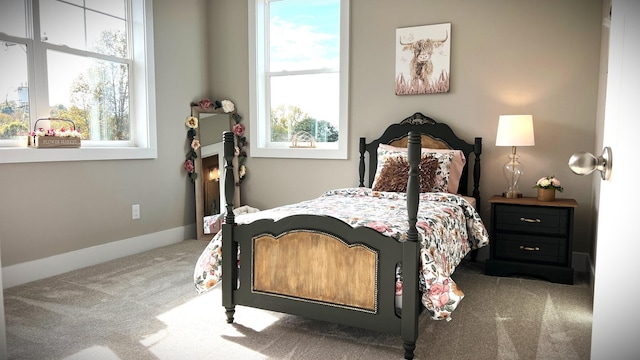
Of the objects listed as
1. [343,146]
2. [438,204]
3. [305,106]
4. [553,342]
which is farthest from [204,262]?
[305,106]

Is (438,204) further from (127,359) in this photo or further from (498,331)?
(127,359)

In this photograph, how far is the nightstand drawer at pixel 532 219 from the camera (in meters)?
3.44

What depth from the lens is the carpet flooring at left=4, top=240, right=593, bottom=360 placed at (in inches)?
89.8

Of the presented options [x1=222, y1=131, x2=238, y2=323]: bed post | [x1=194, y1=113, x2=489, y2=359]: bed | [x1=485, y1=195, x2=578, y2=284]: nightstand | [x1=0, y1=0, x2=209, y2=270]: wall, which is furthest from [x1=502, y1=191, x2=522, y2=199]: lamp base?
[x1=0, y1=0, x2=209, y2=270]: wall

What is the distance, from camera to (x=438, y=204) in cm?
326

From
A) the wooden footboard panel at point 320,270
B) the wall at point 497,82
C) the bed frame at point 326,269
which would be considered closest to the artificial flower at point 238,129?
the wall at point 497,82

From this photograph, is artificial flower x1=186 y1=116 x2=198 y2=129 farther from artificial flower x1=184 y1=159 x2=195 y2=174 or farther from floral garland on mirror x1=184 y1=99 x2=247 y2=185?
artificial flower x1=184 y1=159 x2=195 y2=174

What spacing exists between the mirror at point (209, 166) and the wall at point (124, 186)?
0.15 metres

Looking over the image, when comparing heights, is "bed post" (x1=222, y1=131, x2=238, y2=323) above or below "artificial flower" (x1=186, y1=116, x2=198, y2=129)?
below

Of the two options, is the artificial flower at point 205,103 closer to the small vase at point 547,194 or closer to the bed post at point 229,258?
the bed post at point 229,258

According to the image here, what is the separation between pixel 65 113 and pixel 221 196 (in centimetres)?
177

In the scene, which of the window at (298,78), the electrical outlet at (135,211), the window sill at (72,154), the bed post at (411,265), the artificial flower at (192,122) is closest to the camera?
the bed post at (411,265)

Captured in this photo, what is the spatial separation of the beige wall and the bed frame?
72.4 inches

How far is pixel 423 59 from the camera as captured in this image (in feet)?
13.9
